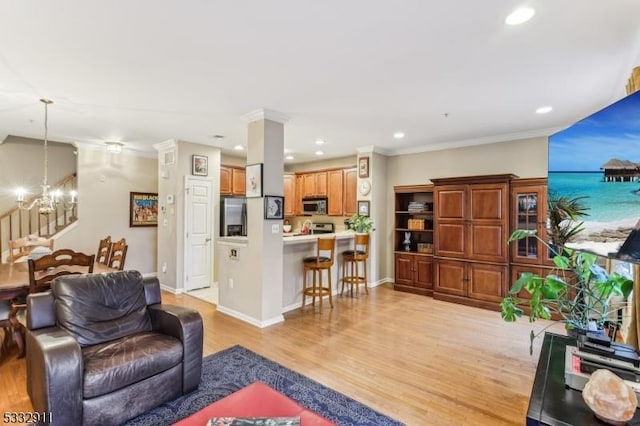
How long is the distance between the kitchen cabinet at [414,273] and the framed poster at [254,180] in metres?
3.10

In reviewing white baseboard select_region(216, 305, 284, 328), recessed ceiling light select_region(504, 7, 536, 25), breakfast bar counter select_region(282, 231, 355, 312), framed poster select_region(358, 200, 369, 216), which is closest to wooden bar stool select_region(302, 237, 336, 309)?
breakfast bar counter select_region(282, 231, 355, 312)

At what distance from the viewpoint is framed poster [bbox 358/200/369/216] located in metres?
5.95

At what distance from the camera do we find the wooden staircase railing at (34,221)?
17.6ft

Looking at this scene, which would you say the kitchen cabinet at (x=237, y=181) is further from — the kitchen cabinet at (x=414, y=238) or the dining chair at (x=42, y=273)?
the dining chair at (x=42, y=273)

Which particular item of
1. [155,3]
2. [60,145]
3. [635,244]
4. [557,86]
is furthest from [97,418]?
[60,145]

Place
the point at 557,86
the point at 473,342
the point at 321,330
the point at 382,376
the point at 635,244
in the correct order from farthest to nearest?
1. the point at 321,330
2. the point at 473,342
3. the point at 557,86
4. the point at 382,376
5. the point at 635,244

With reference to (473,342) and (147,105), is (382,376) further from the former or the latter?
(147,105)

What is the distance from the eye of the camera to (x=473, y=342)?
11.4 ft

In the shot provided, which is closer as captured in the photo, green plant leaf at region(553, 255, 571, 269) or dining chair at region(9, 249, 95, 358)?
green plant leaf at region(553, 255, 571, 269)

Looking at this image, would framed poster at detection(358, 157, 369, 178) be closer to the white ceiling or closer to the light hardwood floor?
the white ceiling

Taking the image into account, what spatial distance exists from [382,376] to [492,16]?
9.22 feet

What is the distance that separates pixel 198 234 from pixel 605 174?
5596mm

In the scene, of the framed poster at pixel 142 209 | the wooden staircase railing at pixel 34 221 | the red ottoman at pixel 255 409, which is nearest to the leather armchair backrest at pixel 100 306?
the red ottoman at pixel 255 409

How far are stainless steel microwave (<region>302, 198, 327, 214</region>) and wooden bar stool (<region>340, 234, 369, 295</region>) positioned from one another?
1694 mm
